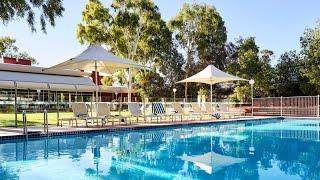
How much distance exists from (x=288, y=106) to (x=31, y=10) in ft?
54.6

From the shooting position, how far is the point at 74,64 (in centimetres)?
1535

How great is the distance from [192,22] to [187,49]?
110 inches

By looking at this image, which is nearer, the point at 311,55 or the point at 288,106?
the point at 288,106

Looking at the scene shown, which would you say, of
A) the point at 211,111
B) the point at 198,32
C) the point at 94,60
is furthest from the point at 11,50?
the point at 94,60

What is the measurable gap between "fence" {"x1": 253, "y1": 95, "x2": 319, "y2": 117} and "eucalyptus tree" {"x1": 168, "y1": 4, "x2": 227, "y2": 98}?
10011mm

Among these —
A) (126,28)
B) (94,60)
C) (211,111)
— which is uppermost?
(126,28)

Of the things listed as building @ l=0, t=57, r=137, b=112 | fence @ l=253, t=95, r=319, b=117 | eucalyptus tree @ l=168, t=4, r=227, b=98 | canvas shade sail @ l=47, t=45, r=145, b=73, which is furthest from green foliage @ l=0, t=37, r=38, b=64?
fence @ l=253, t=95, r=319, b=117

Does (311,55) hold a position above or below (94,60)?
above

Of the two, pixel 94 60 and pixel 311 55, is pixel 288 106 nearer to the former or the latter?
pixel 311 55

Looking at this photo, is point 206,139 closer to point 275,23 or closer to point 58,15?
point 58,15

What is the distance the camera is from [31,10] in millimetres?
16203

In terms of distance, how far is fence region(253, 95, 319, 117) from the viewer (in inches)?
915

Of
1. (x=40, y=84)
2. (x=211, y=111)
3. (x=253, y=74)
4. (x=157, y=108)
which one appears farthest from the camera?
(x=40, y=84)

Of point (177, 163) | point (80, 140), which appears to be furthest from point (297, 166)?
point (80, 140)
